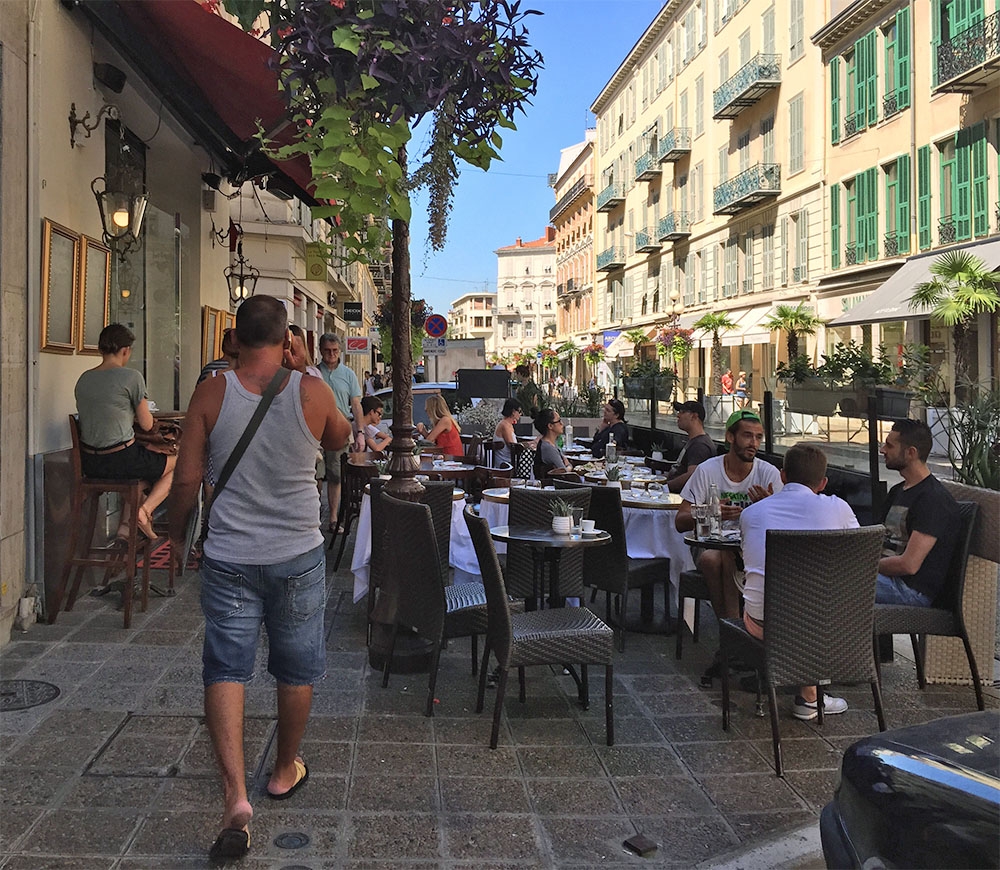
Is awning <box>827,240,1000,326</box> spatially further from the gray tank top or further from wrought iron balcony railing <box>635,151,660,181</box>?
wrought iron balcony railing <box>635,151,660,181</box>

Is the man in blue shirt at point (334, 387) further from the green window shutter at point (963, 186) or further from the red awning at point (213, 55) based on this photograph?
the green window shutter at point (963, 186)

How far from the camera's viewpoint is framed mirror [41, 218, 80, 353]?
5.89m

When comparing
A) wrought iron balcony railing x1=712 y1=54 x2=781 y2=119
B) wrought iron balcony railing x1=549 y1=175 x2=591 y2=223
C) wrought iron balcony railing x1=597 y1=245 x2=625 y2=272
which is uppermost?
wrought iron balcony railing x1=549 y1=175 x2=591 y2=223

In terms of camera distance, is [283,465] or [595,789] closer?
[283,465]

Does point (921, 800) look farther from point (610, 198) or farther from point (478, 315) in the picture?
point (478, 315)

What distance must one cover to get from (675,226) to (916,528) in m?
38.0

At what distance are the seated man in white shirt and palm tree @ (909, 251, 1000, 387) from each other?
15.3 meters

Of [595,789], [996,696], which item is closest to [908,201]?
[996,696]

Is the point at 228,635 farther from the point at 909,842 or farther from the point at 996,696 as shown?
the point at 996,696

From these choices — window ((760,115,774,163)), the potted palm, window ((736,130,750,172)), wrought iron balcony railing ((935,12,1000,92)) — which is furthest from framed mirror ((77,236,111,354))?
window ((736,130,750,172))

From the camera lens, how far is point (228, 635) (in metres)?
3.22

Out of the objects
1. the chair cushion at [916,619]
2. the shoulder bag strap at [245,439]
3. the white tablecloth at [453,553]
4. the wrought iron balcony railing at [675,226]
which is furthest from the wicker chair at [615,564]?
the wrought iron balcony railing at [675,226]

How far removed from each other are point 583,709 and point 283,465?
7.46 feet

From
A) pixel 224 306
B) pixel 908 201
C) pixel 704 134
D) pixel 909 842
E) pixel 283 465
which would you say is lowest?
pixel 909 842
